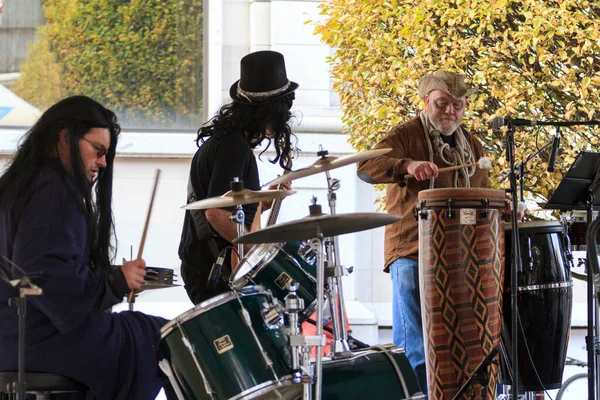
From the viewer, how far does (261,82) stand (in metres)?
4.55

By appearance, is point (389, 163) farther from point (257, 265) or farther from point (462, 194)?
point (257, 265)

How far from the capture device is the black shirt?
4297 millimetres

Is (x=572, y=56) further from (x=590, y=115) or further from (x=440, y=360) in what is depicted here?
(x=440, y=360)

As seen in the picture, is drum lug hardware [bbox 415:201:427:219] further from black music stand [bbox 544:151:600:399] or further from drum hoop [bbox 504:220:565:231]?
black music stand [bbox 544:151:600:399]

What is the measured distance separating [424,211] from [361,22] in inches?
101

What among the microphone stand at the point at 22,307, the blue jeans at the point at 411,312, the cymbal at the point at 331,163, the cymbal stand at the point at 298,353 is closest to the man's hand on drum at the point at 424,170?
the cymbal at the point at 331,163

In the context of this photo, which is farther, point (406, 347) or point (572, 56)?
point (572, 56)

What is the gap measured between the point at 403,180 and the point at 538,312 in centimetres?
89

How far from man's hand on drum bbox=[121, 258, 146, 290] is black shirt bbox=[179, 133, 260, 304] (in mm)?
833

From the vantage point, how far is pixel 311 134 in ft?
25.9

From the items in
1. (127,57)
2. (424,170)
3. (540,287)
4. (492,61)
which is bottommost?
(540,287)

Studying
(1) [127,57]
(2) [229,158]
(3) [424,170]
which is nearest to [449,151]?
(3) [424,170]

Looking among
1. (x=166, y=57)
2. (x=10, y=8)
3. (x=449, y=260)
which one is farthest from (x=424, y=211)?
(x=10, y=8)

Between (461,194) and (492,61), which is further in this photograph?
(492,61)
